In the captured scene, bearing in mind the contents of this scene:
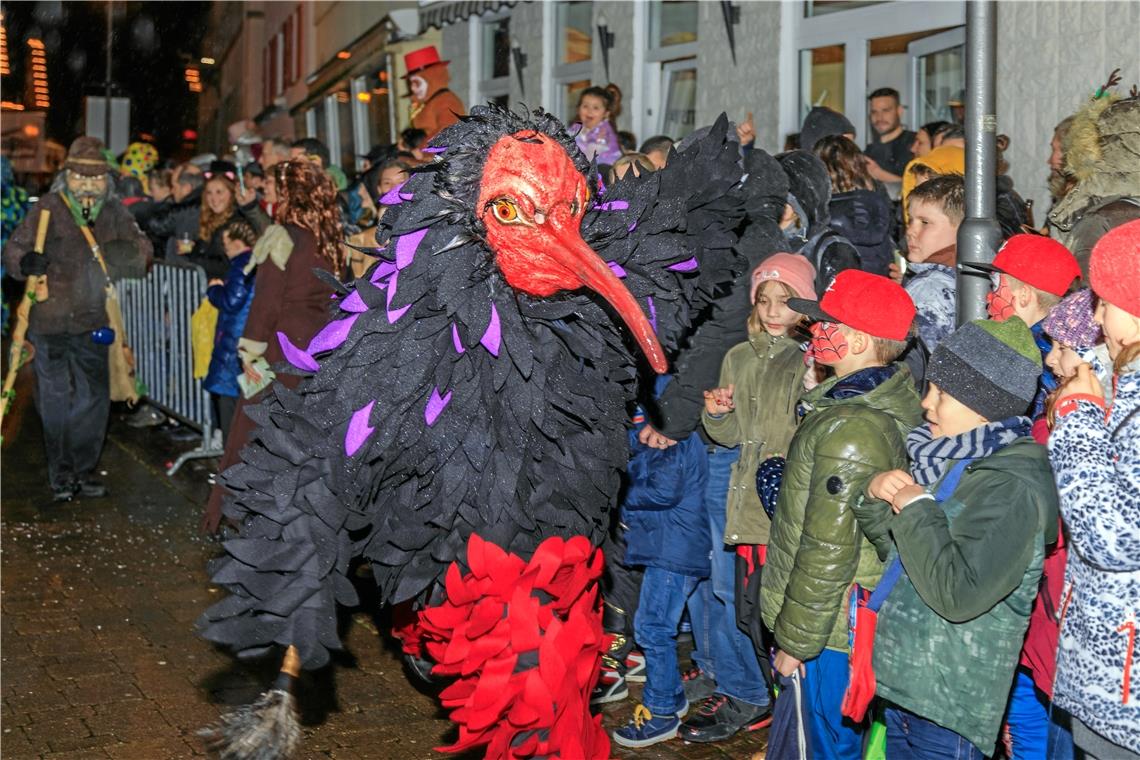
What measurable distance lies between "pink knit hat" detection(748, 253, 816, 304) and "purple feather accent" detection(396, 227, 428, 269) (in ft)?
4.94

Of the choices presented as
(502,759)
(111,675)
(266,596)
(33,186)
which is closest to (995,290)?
(502,759)

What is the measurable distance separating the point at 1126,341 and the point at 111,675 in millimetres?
3835

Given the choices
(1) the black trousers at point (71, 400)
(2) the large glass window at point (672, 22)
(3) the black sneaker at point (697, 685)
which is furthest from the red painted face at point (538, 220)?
(2) the large glass window at point (672, 22)

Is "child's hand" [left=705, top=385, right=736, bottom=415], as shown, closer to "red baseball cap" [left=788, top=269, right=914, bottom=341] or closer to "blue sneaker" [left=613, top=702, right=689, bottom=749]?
"red baseball cap" [left=788, top=269, right=914, bottom=341]

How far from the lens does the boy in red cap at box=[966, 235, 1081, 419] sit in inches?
154

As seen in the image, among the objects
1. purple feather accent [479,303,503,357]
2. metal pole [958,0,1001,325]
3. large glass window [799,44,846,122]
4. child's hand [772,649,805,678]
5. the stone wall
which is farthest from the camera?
large glass window [799,44,846,122]

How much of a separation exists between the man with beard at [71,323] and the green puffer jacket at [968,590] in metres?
5.74

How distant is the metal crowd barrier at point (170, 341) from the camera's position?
9.20 meters

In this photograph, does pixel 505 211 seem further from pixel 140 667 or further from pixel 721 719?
pixel 140 667

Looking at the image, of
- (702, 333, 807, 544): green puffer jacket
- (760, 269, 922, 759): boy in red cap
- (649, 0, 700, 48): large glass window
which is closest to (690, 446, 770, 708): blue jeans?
(702, 333, 807, 544): green puffer jacket

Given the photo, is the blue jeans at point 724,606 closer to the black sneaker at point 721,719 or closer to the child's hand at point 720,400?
the black sneaker at point 721,719

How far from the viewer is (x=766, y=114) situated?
33.4 ft

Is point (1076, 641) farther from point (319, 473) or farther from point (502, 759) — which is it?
point (319, 473)

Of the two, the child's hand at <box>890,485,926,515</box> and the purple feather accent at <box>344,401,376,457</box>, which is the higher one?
the purple feather accent at <box>344,401,376,457</box>
